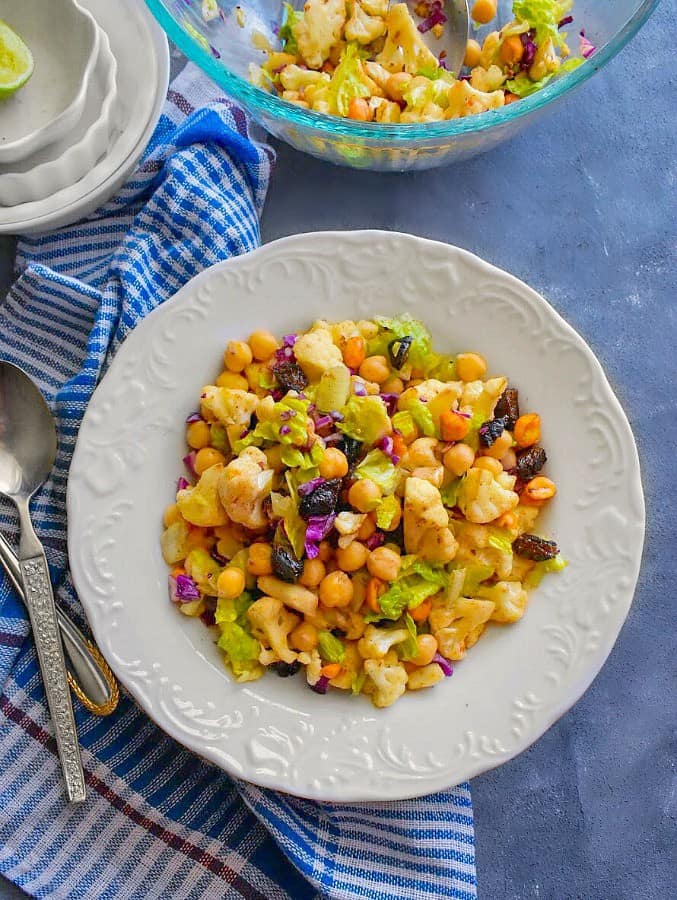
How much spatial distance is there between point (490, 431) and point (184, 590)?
37.9 inches

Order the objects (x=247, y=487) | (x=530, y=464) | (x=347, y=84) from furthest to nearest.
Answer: (x=347, y=84) < (x=530, y=464) < (x=247, y=487)

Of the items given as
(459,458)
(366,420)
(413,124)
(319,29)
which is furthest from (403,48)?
(459,458)

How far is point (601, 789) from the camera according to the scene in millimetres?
2852

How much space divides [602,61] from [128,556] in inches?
76.2

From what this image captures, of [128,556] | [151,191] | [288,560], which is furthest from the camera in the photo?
[151,191]

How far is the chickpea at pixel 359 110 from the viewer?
2.76 m

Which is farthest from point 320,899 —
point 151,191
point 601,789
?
point 151,191

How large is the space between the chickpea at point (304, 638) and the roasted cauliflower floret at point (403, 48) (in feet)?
5.81

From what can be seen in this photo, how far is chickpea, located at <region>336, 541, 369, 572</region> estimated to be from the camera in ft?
7.95

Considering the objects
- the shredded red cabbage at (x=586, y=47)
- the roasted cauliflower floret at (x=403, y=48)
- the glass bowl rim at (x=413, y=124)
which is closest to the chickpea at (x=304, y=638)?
the glass bowl rim at (x=413, y=124)

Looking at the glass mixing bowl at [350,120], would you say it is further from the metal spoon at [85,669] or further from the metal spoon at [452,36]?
the metal spoon at [85,669]

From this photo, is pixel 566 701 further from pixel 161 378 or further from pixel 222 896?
pixel 161 378

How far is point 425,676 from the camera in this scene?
96.8 inches

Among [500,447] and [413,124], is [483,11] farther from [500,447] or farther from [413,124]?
[500,447]
